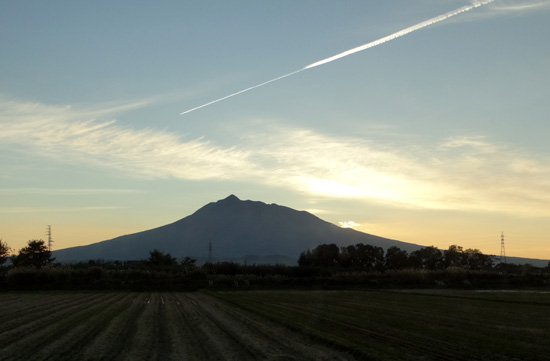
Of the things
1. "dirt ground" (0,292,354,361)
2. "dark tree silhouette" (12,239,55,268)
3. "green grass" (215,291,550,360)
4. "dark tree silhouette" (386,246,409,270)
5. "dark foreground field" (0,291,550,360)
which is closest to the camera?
"green grass" (215,291,550,360)

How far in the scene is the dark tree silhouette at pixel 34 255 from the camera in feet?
517

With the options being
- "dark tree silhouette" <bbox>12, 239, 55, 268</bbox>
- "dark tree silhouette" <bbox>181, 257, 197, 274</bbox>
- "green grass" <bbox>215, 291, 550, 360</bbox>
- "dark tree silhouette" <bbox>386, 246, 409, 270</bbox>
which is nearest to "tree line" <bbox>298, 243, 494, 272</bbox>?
"dark tree silhouette" <bbox>386, 246, 409, 270</bbox>

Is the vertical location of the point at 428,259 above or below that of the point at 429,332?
below

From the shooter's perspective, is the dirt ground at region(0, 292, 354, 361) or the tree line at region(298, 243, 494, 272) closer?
the dirt ground at region(0, 292, 354, 361)

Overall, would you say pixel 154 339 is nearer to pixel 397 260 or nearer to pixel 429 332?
pixel 429 332

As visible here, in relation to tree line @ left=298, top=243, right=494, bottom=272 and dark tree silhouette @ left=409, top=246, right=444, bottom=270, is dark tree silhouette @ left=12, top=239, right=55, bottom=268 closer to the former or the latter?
tree line @ left=298, top=243, right=494, bottom=272

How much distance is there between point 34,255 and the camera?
528 feet

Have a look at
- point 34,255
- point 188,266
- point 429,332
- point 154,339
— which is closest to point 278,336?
point 154,339

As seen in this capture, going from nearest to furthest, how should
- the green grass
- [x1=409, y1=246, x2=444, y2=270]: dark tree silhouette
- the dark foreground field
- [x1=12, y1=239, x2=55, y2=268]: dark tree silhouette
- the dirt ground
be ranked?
the green grass
the dark foreground field
the dirt ground
[x1=12, y1=239, x2=55, y2=268]: dark tree silhouette
[x1=409, y1=246, x2=444, y2=270]: dark tree silhouette

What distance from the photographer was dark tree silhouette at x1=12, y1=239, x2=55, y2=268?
158 meters

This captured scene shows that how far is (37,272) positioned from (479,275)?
72.5m

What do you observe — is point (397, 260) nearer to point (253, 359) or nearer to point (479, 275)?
point (479, 275)

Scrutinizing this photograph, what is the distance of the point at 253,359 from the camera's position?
60.9 ft

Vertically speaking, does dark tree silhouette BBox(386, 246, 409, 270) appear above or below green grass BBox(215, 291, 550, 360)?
below
